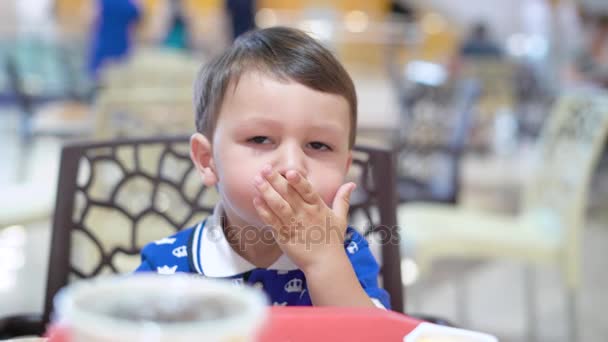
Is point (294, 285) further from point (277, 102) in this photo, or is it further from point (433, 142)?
point (433, 142)

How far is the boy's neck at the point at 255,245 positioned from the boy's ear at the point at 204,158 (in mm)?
65

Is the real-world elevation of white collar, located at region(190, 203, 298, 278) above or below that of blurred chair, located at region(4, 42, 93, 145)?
above

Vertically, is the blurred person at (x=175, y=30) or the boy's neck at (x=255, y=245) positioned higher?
the boy's neck at (x=255, y=245)

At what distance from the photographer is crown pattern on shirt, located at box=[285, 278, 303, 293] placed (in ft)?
2.81

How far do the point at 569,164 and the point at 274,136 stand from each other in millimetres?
1416

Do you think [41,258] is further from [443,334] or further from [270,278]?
[443,334]

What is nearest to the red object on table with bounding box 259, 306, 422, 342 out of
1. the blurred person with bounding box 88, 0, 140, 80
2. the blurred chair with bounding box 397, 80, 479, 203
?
the blurred chair with bounding box 397, 80, 479, 203

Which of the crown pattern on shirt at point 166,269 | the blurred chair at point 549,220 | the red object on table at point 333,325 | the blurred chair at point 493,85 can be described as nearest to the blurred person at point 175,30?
the blurred chair at point 493,85

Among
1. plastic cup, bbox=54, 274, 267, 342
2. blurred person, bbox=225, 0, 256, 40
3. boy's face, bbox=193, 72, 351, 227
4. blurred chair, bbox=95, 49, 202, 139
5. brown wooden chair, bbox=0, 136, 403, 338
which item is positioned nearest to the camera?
plastic cup, bbox=54, 274, 267, 342

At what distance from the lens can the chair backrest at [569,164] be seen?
1920mm

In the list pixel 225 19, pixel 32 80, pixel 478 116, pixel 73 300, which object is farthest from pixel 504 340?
pixel 32 80

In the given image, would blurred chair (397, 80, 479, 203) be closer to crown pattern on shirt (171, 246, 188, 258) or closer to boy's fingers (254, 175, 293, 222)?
crown pattern on shirt (171, 246, 188, 258)

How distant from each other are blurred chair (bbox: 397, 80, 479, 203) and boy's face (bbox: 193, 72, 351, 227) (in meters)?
1.50

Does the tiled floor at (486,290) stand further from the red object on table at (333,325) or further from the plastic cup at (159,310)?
the plastic cup at (159,310)
